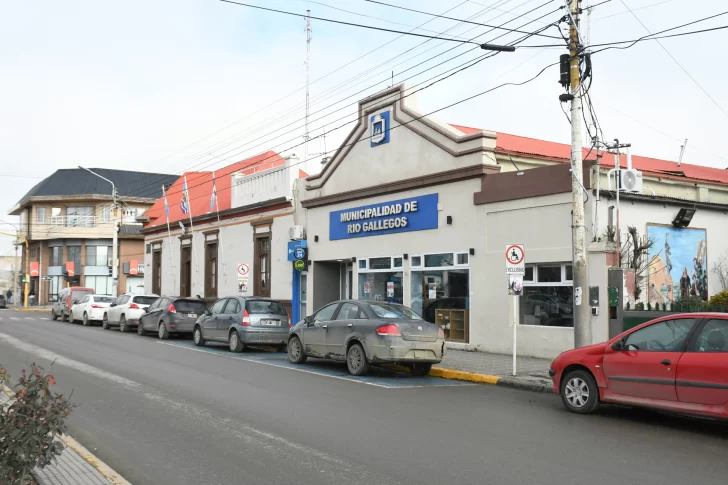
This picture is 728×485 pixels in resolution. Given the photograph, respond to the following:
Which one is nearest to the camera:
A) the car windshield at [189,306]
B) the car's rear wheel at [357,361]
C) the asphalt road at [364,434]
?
Answer: the asphalt road at [364,434]

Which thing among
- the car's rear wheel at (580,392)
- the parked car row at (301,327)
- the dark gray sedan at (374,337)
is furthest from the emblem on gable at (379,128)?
the car's rear wheel at (580,392)

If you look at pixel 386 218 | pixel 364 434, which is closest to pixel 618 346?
pixel 364 434

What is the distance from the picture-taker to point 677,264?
17438 mm

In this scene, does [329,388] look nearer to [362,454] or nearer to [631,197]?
[362,454]

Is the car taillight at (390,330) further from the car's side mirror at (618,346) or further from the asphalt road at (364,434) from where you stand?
the car's side mirror at (618,346)

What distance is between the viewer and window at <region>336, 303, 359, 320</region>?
1453 cm

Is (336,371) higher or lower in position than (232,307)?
lower

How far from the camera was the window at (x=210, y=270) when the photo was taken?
3250 centimetres

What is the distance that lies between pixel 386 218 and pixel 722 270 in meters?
9.47

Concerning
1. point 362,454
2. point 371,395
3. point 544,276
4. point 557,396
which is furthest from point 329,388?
point 544,276

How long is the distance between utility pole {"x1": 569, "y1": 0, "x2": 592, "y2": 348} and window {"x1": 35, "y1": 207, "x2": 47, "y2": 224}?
216 feet

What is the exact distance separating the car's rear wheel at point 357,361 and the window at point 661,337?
5651 millimetres

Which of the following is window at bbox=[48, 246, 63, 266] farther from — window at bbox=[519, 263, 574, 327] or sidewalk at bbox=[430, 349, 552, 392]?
window at bbox=[519, 263, 574, 327]

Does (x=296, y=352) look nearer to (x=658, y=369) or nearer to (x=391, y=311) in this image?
(x=391, y=311)
